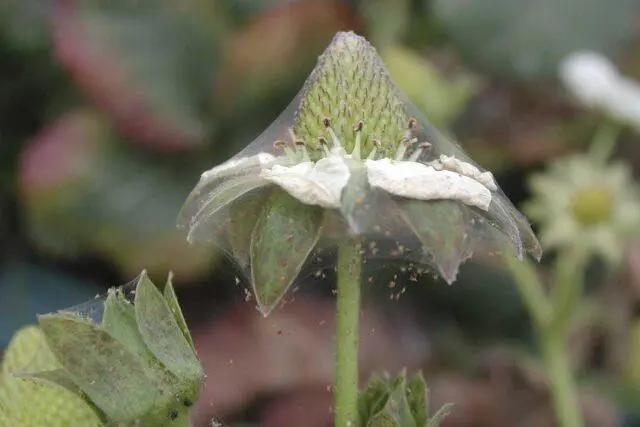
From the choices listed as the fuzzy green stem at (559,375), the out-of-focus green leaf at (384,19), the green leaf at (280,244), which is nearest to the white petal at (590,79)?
the out-of-focus green leaf at (384,19)

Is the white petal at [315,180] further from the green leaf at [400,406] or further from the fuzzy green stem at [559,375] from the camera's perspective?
the fuzzy green stem at [559,375]

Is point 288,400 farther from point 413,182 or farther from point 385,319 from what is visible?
point 413,182

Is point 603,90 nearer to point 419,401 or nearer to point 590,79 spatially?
point 590,79

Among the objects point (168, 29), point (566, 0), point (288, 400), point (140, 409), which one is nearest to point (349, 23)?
point (168, 29)

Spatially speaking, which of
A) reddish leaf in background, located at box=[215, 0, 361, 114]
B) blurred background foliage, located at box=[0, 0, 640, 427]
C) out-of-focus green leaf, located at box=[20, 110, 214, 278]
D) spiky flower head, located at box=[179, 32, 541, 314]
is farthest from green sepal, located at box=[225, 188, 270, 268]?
reddish leaf in background, located at box=[215, 0, 361, 114]

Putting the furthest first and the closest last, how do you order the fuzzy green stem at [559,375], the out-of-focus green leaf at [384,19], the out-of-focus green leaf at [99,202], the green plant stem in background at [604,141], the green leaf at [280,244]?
1. the out-of-focus green leaf at [384,19]
2. the out-of-focus green leaf at [99,202]
3. the green plant stem in background at [604,141]
4. the fuzzy green stem at [559,375]
5. the green leaf at [280,244]

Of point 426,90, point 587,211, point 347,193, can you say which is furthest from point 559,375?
point 347,193
